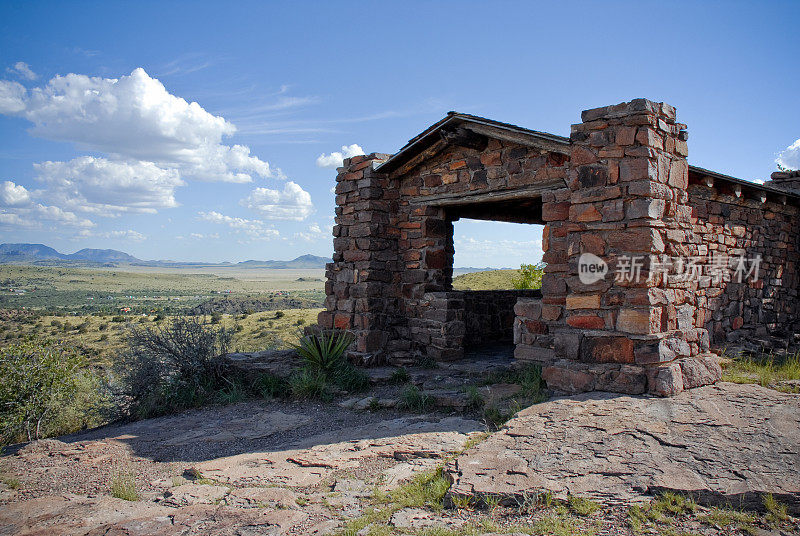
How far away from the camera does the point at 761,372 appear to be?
21.2ft

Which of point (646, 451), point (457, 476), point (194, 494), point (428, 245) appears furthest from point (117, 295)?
point (646, 451)

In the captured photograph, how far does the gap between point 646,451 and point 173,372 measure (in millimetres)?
6599

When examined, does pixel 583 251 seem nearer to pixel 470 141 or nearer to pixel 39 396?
pixel 470 141

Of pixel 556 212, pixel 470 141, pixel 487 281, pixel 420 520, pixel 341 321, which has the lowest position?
pixel 420 520

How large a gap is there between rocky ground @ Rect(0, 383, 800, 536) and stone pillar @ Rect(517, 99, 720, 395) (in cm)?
38

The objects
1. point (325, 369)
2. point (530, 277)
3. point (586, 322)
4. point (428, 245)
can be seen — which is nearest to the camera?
point (586, 322)

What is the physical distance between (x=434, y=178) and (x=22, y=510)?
6521mm

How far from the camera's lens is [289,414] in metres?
6.90

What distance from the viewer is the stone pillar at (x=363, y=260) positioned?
879 centimetres

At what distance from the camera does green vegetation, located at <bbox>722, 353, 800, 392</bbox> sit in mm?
6055

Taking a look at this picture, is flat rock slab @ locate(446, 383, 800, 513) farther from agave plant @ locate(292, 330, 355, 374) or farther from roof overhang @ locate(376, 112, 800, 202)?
agave plant @ locate(292, 330, 355, 374)

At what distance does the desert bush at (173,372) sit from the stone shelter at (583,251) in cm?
203

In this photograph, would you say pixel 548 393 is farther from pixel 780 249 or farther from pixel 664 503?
pixel 780 249

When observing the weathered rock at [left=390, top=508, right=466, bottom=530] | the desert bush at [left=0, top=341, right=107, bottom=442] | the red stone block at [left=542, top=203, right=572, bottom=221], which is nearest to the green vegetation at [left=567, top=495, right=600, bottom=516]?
the weathered rock at [left=390, top=508, right=466, bottom=530]
